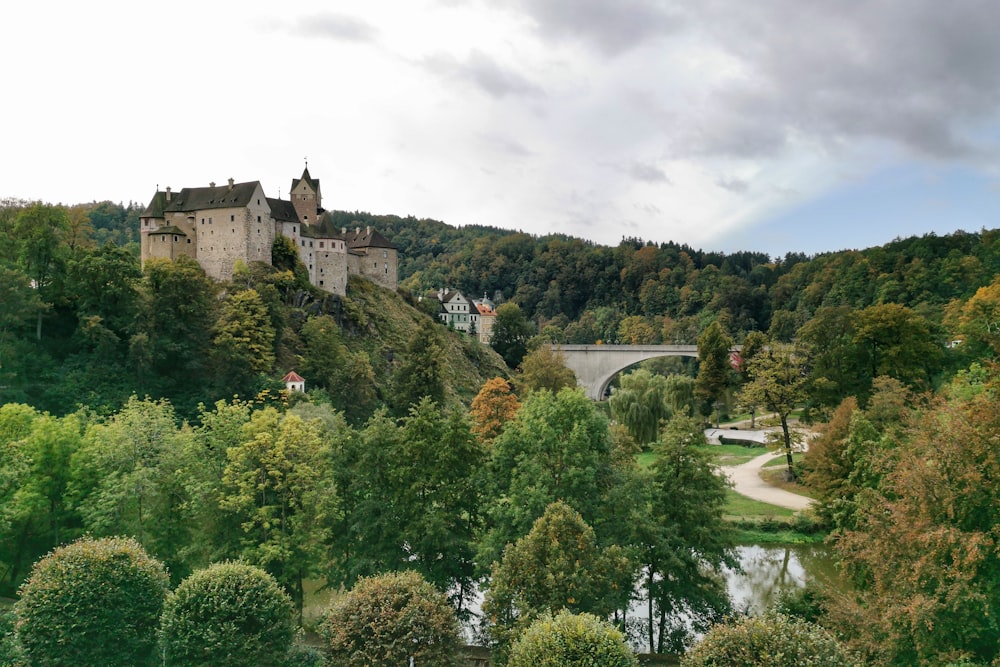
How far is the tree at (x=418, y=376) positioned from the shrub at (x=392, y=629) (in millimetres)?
31671

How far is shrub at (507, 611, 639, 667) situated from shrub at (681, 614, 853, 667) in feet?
4.36

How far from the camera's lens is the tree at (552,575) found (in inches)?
627

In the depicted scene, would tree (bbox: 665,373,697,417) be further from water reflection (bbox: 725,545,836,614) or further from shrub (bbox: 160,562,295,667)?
shrub (bbox: 160,562,295,667)

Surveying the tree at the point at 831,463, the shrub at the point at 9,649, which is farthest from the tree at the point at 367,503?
the tree at the point at 831,463

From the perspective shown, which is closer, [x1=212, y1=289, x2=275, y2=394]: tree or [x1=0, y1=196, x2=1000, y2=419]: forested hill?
[x1=0, y1=196, x2=1000, y2=419]: forested hill

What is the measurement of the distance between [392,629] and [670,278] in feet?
396

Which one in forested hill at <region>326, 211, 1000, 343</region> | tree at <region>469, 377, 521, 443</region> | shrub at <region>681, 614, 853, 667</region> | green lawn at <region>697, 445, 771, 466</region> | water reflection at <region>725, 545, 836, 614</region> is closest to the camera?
shrub at <region>681, 614, 853, 667</region>

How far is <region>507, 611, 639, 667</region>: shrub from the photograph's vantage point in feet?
44.7

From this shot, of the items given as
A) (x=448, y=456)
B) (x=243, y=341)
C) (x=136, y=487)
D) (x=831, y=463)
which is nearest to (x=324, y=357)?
(x=243, y=341)

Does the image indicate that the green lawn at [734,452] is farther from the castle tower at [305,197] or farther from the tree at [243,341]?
the castle tower at [305,197]

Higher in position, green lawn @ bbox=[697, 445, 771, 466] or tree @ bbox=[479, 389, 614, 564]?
tree @ bbox=[479, 389, 614, 564]

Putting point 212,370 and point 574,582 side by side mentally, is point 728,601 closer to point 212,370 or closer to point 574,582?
point 574,582

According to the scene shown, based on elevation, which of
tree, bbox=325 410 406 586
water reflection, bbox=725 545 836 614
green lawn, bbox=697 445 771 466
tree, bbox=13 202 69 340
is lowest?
water reflection, bbox=725 545 836 614

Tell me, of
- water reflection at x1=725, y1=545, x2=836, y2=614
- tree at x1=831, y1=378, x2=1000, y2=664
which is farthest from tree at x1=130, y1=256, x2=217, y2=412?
tree at x1=831, y1=378, x2=1000, y2=664
